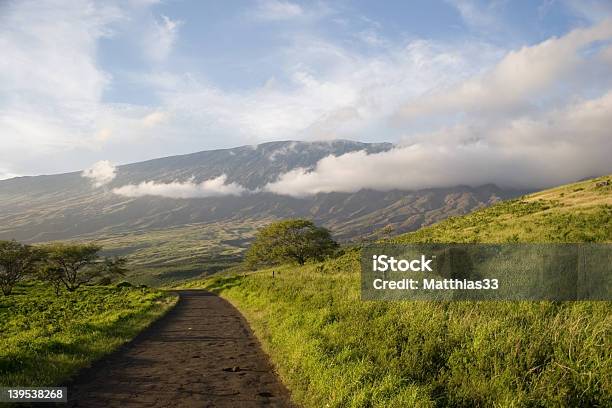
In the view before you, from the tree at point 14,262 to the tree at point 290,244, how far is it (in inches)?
1370

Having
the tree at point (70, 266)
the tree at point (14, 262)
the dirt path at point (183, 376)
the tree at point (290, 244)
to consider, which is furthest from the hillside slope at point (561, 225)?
the tree at point (14, 262)

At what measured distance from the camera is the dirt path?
9.05 metres

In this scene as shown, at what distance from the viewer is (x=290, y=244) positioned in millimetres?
72312

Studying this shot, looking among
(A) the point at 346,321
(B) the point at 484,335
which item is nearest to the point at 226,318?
(A) the point at 346,321

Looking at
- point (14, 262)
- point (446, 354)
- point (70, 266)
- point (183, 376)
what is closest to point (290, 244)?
point (70, 266)

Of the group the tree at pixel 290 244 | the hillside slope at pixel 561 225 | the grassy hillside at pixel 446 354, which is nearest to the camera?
the grassy hillside at pixel 446 354

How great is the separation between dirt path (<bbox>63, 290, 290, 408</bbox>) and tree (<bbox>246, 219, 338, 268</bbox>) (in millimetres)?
54196

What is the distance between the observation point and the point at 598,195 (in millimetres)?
41719

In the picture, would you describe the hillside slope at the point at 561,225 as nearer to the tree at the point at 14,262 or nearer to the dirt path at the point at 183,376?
the dirt path at the point at 183,376

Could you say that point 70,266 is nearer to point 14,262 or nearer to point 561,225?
point 14,262

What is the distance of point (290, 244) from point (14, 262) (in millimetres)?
43032

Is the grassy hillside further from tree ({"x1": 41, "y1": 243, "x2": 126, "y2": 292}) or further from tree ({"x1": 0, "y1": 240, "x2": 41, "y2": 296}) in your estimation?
tree ({"x1": 0, "y1": 240, "x2": 41, "y2": 296})

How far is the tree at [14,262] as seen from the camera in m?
56.3

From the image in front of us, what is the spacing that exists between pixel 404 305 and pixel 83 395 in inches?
363
